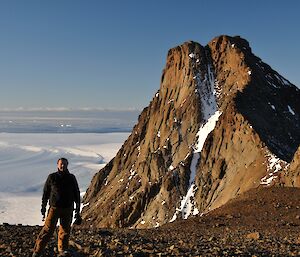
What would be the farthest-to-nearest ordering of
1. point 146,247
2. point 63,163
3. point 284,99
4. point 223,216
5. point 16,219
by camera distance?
point 16,219
point 284,99
point 223,216
point 146,247
point 63,163

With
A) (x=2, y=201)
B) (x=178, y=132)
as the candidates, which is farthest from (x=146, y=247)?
(x=2, y=201)

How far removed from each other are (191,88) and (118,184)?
21.3 meters

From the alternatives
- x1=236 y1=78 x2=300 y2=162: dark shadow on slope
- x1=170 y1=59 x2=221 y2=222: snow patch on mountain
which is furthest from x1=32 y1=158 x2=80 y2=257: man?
x1=170 y1=59 x2=221 y2=222: snow patch on mountain

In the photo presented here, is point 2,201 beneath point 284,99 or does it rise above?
beneath

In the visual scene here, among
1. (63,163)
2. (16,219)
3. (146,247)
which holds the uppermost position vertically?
(63,163)

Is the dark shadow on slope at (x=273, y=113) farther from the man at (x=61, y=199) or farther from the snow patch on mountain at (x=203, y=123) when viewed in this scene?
the man at (x=61, y=199)

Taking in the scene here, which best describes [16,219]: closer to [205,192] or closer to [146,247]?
[205,192]

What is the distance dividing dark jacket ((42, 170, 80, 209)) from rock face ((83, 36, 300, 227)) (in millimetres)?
35787

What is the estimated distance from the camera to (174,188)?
6625 centimetres

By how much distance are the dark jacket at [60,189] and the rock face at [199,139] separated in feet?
117

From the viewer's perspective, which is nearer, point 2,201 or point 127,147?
point 127,147

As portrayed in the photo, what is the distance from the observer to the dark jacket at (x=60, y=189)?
11.8m

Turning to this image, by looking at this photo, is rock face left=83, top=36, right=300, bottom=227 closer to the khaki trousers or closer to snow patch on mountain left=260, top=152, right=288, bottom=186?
snow patch on mountain left=260, top=152, right=288, bottom=186

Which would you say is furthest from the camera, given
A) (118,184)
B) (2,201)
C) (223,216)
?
(2,201)
